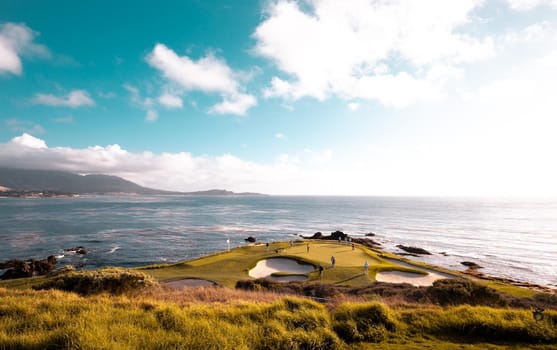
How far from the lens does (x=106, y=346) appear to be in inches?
242

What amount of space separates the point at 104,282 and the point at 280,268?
61.7 feet

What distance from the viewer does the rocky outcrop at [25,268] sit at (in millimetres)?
33500

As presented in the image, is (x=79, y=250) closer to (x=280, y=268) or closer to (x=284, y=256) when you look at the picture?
(x=284, y=256)

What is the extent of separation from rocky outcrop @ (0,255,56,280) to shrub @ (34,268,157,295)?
82.3 feet

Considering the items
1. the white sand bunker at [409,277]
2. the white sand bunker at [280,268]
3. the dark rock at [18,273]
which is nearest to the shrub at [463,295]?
the white sand bunker at [409,277]

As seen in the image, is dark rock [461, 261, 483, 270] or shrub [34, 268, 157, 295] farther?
dark rock [461, 261, 483, 270]

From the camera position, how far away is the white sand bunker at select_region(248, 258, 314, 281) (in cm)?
2772

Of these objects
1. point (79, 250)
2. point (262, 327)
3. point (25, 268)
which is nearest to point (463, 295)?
point (262, 327)

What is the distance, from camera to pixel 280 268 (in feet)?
101

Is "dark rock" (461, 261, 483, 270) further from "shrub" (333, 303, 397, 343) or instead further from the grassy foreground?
"shrub" (333, 303, 397, 343)

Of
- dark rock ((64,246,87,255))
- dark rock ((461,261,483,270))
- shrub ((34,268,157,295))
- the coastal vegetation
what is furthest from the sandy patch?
dark rock ((461,261,483,270))

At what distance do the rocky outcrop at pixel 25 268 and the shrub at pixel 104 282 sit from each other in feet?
82.3

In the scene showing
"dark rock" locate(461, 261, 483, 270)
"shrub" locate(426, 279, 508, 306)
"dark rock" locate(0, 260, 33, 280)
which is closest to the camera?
"shrub" locate(426, 279, 508, 306)

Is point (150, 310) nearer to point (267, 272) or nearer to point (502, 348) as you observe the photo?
point (502, 348)
